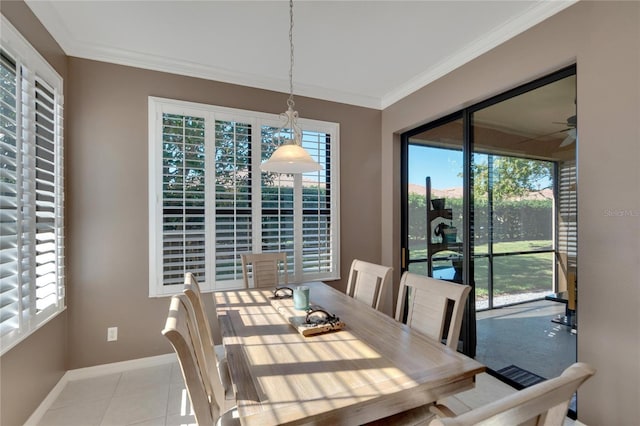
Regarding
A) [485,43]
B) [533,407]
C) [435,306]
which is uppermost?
[485,43]

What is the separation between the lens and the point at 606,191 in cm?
183

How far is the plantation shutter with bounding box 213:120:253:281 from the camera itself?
3.09 meters

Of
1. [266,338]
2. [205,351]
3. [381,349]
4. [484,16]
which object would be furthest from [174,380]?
[484,16]

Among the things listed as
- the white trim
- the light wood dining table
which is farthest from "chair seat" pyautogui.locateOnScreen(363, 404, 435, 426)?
the white trim

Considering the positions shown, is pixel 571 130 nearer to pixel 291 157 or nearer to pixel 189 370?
pixel 291 157

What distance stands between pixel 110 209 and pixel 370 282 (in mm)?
2415

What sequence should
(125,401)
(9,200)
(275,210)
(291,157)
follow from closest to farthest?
(9,200), (291,157), (125,401), (275,210)

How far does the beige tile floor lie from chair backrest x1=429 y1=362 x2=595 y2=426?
70.8 inches

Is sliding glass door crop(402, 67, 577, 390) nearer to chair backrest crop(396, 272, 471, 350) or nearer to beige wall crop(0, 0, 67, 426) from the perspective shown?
A: chair backrest crop(396, 272, 471, 350)

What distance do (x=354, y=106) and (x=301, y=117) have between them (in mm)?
762

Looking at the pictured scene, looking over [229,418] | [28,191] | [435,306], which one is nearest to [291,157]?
[435,306]

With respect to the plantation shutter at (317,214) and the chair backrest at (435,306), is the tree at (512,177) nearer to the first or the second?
the chair backrest at (435,306)

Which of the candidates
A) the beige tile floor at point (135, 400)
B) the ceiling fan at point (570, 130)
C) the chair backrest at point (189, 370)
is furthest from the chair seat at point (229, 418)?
the ceiling fan at point (570, 130)

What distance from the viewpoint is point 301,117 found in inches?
138
